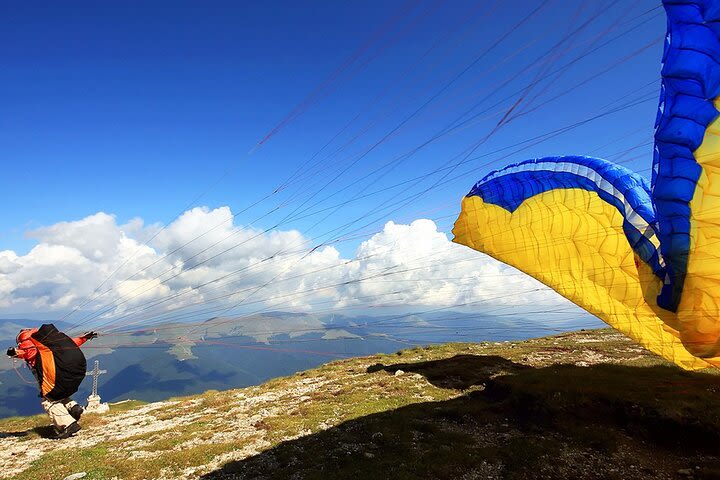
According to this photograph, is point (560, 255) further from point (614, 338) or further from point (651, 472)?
point (614, 338)

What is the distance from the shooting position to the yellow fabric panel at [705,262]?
830 cm

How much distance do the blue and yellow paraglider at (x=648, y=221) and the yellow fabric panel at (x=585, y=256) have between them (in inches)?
2.0

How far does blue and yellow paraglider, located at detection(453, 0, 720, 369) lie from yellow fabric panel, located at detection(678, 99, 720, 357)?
0.08ft

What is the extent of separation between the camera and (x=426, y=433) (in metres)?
15.5

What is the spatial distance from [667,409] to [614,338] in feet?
87.6

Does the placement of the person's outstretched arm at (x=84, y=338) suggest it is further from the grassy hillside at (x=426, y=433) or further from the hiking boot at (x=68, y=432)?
the grassy hillside at (x=426, y=433)

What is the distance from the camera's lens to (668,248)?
33.5ft

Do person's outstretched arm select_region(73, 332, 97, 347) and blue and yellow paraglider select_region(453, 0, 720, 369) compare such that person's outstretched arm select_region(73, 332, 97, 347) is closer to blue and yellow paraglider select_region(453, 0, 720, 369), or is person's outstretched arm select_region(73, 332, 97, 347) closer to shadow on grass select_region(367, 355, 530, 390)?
shadow on grass select_region(367, 355, 530, 390)

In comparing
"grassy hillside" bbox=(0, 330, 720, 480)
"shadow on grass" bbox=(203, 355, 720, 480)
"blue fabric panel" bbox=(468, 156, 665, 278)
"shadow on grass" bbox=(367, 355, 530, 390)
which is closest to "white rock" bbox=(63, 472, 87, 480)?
"grassy hillside" bbox=(0, 330, 720, 480)

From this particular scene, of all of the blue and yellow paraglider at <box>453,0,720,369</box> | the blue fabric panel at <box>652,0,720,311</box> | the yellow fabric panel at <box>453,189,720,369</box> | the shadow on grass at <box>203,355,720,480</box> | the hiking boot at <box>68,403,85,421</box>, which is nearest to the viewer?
the blue fabric panel at <box>652,0,720,311</box>

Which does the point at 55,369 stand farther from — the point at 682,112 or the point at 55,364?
the point at 682,112

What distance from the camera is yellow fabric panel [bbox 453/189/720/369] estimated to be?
548 inches

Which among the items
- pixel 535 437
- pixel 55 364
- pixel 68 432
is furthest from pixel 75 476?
pixel 535 437

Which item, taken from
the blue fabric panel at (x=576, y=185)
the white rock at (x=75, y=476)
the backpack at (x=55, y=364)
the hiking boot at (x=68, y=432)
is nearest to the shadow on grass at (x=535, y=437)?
the white rock at (x=75, y=476)
